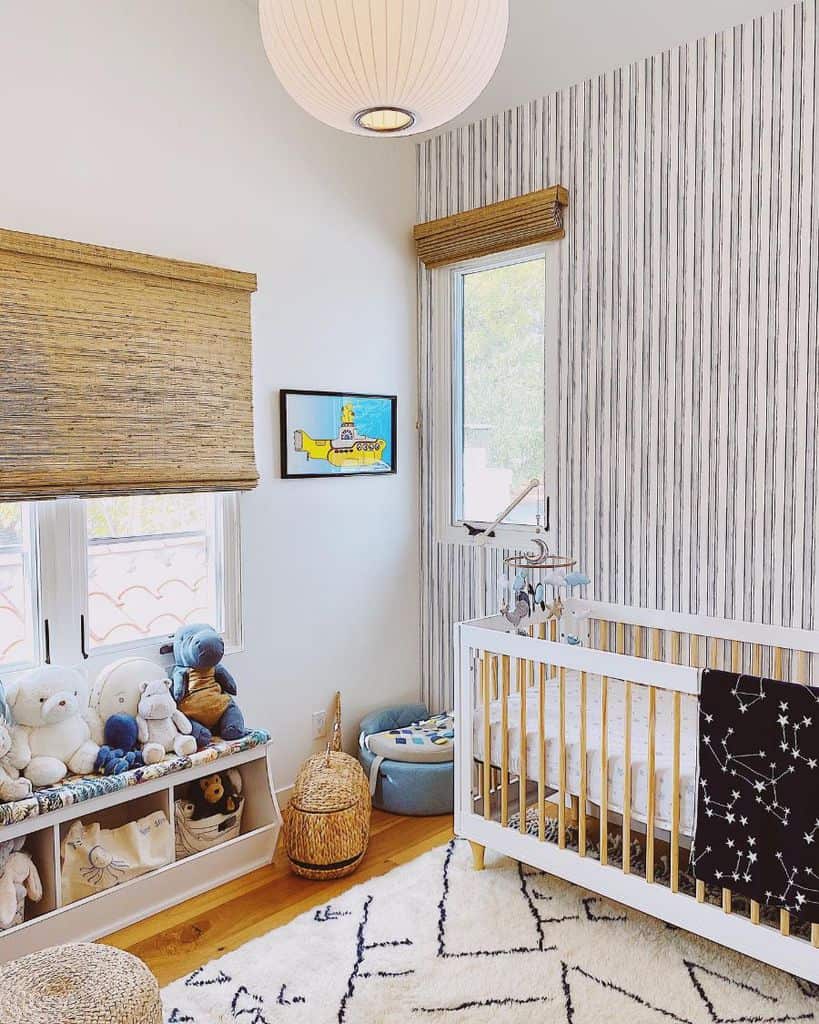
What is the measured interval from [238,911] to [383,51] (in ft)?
7.62

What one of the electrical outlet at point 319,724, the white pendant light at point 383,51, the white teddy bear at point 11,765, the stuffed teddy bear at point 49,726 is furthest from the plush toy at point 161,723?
the white pendant light at point 383,51

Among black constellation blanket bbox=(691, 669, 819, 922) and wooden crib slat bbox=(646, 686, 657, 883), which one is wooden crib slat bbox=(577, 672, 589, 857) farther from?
black constellation blanket bbox=(691, 669, 819, 922)

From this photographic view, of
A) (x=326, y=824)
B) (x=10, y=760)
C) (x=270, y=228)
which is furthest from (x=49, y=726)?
(x=270, y=228)

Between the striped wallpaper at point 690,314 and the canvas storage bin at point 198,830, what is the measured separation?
1.53 m

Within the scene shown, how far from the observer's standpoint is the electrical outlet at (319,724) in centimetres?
335

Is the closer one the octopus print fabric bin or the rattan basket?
the octopus print fabric bin

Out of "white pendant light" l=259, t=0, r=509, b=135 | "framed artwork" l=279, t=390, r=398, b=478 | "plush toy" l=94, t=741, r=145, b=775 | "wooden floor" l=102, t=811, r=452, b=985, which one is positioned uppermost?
"white pendant light" l=259, t=0, r=509, b=135

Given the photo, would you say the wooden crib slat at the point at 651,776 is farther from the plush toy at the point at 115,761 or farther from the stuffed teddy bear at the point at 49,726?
the stuffed teddy bear at the point at 49,726

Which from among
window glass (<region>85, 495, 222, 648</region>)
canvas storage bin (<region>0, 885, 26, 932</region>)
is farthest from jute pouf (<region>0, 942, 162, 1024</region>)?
window glass (<region>85, 495, 222, 648</region>)

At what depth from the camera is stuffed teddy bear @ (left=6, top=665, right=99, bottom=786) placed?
2371 millimetres

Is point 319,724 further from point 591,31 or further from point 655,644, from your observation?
point 591,31

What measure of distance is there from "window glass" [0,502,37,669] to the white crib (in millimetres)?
1322

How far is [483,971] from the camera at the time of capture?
2.20 metres

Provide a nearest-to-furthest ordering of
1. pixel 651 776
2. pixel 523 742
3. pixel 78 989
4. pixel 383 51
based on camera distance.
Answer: pixel 383 51, pixel 78 989, pixel 651 776, pixel 523 742
